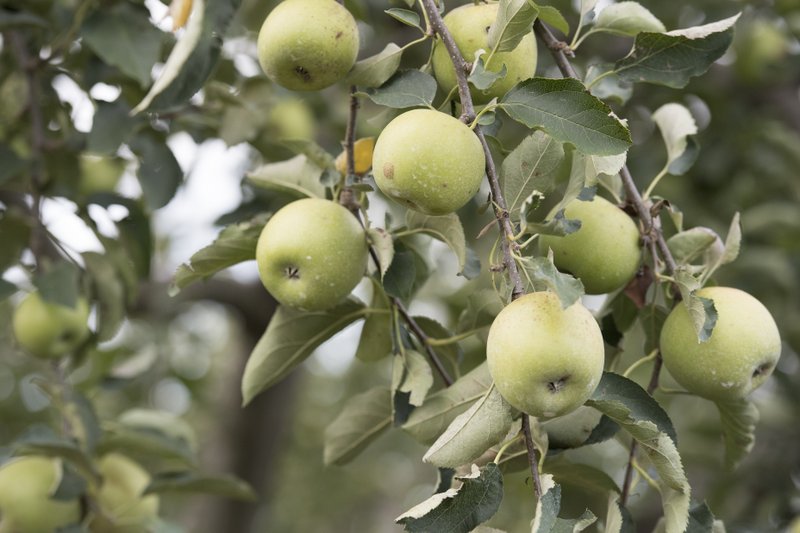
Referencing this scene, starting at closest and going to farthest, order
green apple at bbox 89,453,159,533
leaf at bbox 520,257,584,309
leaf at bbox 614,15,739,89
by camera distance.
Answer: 1. leaf at bbox 520,257,584,309
2. leaf at bbox 614,15,739,89
3. green apple at bbox 89,453,159,533

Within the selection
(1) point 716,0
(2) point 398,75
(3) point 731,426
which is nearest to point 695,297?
(3) point 731,426

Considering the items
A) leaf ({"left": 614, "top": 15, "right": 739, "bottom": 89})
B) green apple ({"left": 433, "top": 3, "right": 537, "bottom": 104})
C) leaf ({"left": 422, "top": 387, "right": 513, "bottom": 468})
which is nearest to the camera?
leaf ({"left": 422, "top": 387, "right": 513, "bottom": 468})

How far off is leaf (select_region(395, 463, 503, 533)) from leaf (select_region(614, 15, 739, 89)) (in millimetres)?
533

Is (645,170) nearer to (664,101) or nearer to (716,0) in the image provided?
(664,101)

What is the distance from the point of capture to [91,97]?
160 cm

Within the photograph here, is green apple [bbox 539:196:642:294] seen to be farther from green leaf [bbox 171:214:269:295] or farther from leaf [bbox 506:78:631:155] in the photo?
green leaf [bbox 171:214:269:295]

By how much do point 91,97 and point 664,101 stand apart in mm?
1454

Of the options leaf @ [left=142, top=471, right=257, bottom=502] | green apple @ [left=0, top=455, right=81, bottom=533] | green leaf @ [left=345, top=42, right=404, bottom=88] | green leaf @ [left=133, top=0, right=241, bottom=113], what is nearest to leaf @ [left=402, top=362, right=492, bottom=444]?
green leaf @ [left=345, top=42, right=404, bottom=88]

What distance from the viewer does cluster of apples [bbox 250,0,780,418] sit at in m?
0.83

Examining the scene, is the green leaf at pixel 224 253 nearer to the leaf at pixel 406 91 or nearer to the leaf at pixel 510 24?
the leaf at pixel 406 91

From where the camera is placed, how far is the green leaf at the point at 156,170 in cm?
160

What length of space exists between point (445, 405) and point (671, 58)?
50 cm

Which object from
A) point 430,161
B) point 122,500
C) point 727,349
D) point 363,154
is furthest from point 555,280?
point 122,500

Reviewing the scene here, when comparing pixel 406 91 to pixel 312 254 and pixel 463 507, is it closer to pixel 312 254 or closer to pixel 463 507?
pixel 312 254
